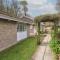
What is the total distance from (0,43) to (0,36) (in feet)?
1.84

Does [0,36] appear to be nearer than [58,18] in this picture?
Yes

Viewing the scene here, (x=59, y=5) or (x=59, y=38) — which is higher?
(x=59, y=5)

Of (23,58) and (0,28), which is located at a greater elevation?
(0,28)

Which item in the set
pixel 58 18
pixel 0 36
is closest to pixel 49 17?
pixel 58 18

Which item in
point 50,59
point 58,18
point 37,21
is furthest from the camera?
point 37,21

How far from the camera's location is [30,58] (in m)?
11.6

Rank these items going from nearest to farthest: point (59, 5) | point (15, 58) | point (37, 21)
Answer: point (59, 5) → point (15, 58) → point (37, 21)

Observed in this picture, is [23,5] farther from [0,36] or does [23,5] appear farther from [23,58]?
[23,58]

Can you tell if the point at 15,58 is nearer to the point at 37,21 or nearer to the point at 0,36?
the point at 0,36

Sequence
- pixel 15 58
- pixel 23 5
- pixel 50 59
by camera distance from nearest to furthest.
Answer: pixel 50 59, pixel 15 58, pixel 23 5

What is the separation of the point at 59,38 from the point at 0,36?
4.64 m

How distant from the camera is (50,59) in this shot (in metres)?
11.1

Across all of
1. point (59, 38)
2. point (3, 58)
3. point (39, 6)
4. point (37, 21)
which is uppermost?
point (39, 6)

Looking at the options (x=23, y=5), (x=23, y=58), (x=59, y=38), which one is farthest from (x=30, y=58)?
(x=23, y=5)
